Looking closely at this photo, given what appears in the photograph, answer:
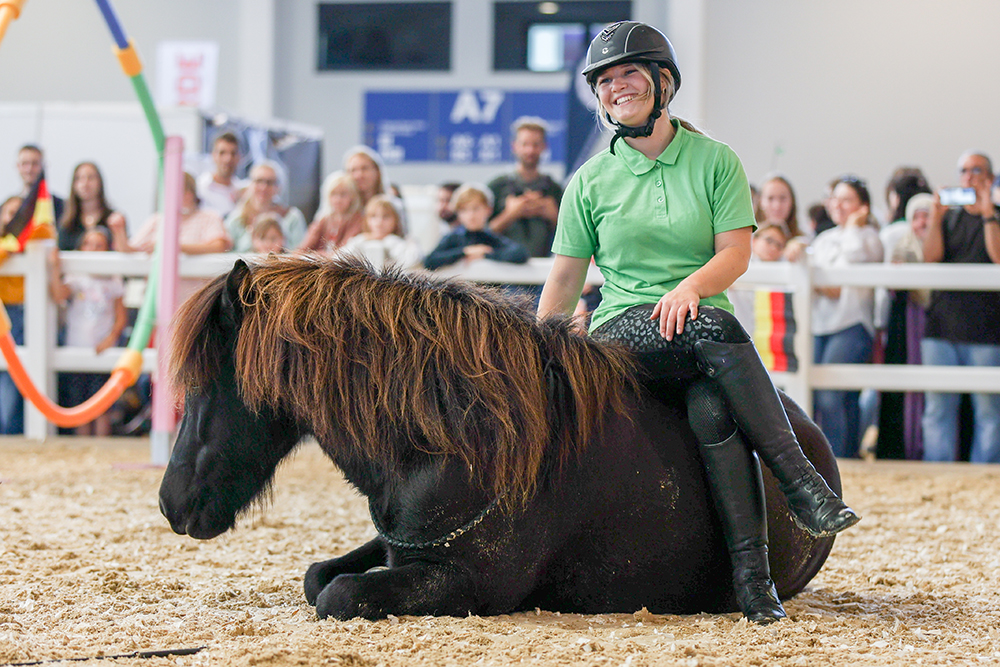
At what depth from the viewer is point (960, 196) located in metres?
5.73

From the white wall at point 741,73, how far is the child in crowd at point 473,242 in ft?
22.6

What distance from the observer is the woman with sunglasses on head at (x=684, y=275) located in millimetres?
2234

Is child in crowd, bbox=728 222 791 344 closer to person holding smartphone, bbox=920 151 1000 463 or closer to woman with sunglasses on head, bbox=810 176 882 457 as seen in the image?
woman with sunglasses on head, bbox=810 176 882 457

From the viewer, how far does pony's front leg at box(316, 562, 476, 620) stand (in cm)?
222

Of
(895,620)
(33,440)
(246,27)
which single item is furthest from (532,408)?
(246,27)

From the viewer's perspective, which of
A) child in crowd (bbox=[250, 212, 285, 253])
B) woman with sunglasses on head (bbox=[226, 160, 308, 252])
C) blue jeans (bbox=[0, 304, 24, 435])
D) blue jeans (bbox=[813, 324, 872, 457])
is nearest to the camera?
blue jeans (bbox=[813, 324, 872, 457])

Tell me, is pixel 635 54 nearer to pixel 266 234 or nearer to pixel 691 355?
pixel 691 355

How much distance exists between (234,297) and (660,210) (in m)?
1.00

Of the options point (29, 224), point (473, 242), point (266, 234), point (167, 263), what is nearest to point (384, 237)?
point (473, 242)

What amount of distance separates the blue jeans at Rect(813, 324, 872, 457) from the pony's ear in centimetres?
429

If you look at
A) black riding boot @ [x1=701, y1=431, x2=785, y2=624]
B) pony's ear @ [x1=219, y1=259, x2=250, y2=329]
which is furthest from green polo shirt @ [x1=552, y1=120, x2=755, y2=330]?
pony's ear @ [x1=219, y1=259, x2=250, y2=329]

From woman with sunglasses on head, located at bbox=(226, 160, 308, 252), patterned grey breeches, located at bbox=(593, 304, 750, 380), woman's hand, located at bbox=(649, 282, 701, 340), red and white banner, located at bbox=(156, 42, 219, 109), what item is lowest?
patterned grey breeches, located at bbox=(593, 304, 750, 380)

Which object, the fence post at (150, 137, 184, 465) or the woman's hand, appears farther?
the fence post at (150, 137, 184, 465)

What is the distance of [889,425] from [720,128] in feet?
24.6
